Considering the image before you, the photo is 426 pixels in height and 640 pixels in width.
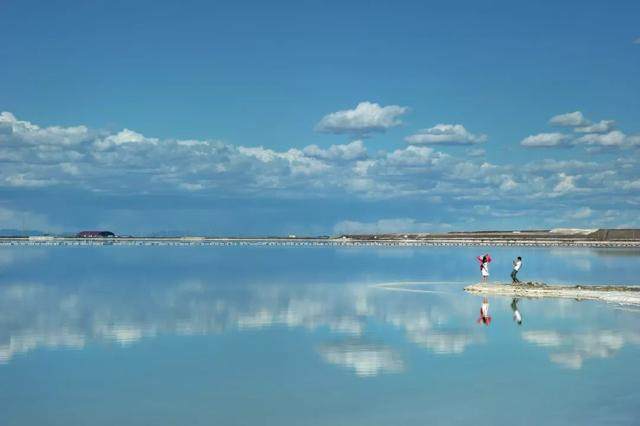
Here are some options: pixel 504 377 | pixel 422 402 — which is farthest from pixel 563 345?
pixel 422 402

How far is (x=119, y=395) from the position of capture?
2366 centimetres

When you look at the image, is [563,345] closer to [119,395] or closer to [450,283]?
[119,395]

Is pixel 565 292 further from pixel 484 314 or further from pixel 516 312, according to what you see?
pixel 484 314

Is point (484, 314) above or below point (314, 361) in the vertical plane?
above

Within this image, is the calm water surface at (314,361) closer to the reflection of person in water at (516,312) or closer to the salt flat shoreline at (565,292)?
the reflection of person in water at (516,312)

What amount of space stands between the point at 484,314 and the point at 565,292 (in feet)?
40.1

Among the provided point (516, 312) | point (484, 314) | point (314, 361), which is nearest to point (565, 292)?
point (516, 312)

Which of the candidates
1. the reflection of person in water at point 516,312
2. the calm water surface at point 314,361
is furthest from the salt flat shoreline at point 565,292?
the reflection of person in water at point 516,312

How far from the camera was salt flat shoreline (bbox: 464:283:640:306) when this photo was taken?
167 feet

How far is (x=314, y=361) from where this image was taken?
95.6 feet

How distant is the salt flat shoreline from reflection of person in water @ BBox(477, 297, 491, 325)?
3635 mm

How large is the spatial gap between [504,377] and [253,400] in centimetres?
853

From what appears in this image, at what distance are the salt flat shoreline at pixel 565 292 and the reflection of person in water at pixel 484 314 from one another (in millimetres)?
3635

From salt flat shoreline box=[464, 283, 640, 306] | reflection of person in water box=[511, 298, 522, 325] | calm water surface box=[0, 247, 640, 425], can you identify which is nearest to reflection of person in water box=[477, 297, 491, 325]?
calm water surface box=[0, 247, 640, 425]
